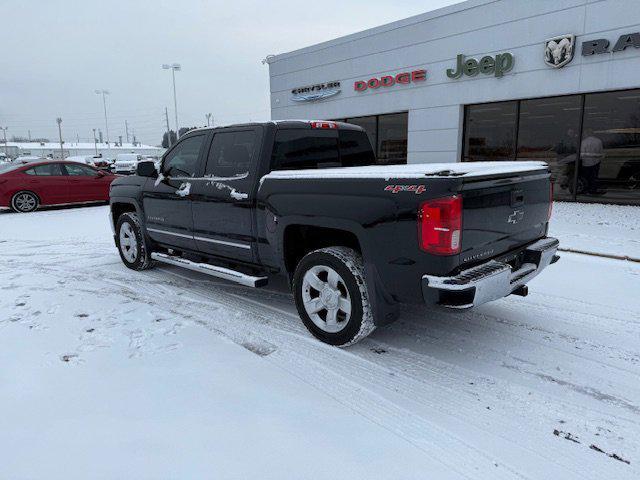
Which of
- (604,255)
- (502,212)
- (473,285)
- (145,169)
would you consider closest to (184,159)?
(145,169)

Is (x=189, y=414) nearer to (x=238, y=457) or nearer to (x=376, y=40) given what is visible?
(x=238, y=457)

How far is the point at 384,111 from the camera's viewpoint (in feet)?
52.5

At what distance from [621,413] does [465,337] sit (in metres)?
1.29

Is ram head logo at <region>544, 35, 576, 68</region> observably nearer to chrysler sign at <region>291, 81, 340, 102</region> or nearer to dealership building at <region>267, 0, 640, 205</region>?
dealership building at <region>267, 0, 640, 205</region>

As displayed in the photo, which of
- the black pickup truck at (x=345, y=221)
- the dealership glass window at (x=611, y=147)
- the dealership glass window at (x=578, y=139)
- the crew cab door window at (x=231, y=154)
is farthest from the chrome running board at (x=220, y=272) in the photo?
the dealership glass window at (x=611, y=147)

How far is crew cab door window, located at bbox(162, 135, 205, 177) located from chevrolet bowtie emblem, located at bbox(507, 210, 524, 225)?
10.8ft

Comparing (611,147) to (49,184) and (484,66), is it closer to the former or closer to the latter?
(484,66)

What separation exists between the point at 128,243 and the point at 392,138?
11.9 meters

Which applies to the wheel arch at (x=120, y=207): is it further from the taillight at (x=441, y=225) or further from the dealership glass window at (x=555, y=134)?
the dealership glass window at (x=555, y=134)

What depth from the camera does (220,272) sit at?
15.1 ft

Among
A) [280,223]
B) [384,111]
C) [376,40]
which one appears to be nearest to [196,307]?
[280,223]

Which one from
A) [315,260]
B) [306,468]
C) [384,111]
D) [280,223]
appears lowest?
[306,468]

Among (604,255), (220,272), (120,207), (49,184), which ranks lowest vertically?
(604,255)

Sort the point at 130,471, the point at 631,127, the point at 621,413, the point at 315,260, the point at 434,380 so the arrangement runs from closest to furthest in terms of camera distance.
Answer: the point at 130,471
the point at 621,413
the point at 434,380
the point at 315,260
the point at 631,127
